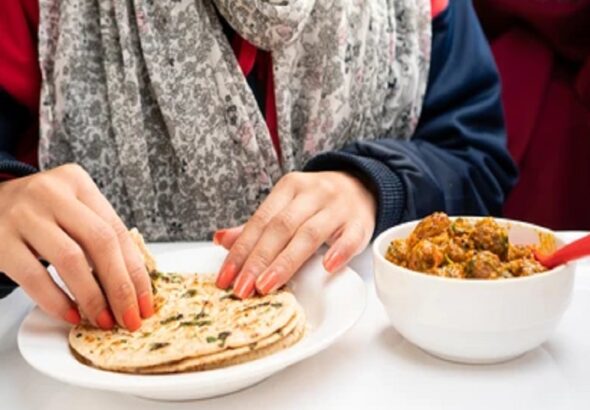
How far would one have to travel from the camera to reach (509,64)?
1737mm

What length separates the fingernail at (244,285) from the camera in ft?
2.71

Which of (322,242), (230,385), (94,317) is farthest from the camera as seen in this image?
(322,242)

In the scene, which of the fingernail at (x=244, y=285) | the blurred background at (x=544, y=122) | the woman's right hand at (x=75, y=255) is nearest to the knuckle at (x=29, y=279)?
the woman's right hand at (x=75, y=255)

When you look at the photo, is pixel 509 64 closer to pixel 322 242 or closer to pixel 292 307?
pixel 322 242

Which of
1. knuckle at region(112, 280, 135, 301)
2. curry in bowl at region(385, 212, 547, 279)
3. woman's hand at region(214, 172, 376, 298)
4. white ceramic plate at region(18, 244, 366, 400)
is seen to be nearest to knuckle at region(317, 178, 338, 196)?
woman's hand at region(214, 172, 376, 298)

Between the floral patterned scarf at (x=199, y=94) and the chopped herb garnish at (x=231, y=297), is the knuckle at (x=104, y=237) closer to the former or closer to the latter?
the chopped herb garnish at (x=231, y=297)

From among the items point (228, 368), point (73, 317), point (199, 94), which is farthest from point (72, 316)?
point (199, 94)

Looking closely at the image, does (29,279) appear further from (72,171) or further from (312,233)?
(312,233)

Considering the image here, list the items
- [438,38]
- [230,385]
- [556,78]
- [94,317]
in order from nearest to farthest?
1. [230,385]
2. [94,317]
3. [438,38]
4. [556,78]

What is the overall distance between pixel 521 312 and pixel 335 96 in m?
0.70

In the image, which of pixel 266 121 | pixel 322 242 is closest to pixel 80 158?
pixel 266 121

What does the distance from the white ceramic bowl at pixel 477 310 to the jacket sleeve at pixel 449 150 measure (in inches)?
12.5

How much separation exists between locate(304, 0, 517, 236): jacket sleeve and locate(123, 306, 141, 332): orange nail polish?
0.39 m

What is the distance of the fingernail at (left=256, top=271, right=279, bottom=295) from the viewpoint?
831 millimetres
